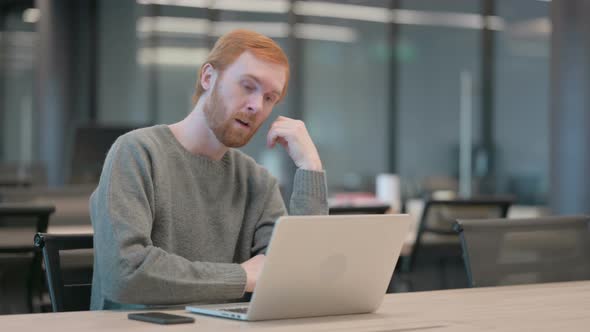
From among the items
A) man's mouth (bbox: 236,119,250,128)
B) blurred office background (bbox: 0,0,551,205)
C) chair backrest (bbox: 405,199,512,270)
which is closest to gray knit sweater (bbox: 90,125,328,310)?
man's mouth (bbox: 236,119,250,128)

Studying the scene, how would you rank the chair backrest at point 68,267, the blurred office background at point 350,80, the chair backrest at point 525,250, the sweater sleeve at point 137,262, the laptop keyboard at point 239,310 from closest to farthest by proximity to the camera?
the laptop keyboard at point 239,310, the sweater sleeve at point 137,262, the chair backrest at point 68,267, the chair backrest at point 525,250, the blurred office background at point 350,80

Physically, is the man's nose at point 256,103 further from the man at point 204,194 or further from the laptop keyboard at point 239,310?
the laptop keyboard at point 239,310

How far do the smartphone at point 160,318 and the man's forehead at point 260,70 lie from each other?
62cm

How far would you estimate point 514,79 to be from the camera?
767 cm

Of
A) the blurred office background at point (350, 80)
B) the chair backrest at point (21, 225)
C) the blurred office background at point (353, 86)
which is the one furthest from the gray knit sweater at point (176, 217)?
the blurred office background at point (350, 80)

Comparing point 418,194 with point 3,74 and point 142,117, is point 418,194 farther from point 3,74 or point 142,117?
point 3,74

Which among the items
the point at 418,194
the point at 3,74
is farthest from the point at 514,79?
the point at 3,74

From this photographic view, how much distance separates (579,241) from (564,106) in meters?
3.04

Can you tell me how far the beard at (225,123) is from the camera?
2.12 metres

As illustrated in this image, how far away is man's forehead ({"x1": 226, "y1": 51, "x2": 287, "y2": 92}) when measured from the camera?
210cm

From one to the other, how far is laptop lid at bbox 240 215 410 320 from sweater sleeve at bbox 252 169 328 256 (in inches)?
16.8

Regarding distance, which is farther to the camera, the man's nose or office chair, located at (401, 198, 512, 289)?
office chair, located at (401, 198, 512, 289)

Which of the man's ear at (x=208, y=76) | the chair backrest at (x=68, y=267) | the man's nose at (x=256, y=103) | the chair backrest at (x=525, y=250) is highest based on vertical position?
the man's ear at (x=208, y=76)

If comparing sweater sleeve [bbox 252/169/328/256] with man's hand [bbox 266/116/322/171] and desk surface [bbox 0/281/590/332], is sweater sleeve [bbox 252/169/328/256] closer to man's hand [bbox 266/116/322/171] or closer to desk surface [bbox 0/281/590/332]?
man's hand [bbox 266/116/322/171]
